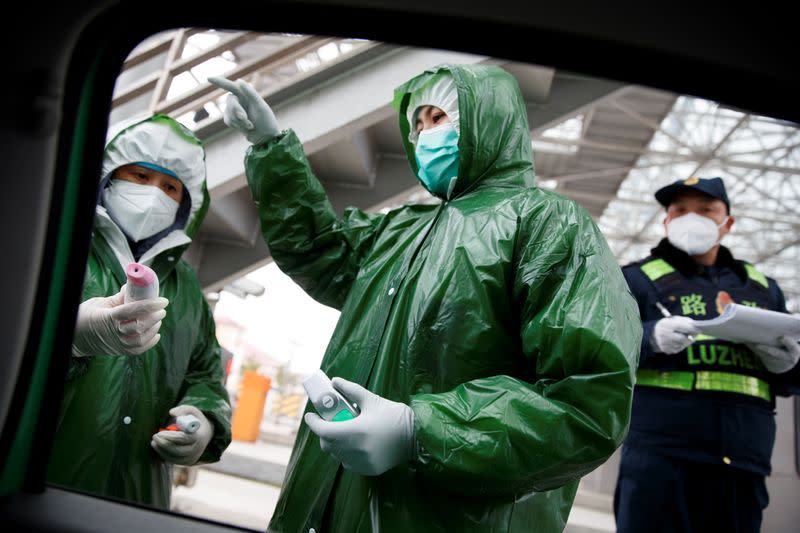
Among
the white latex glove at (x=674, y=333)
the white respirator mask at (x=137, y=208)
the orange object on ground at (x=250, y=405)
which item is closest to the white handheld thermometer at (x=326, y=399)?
the white respirator mask at (x=137, y=208)

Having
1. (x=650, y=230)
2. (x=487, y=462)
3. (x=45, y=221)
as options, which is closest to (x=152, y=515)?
(x=45, y=221)

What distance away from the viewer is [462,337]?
1378 millimetres

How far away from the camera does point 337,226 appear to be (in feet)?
6.48

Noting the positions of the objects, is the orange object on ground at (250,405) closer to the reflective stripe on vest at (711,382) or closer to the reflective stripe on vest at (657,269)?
the reflective stripe on vest at (657,269)

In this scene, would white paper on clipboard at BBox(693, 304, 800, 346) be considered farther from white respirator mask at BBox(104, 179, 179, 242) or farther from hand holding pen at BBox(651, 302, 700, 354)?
white respirator mask at BBox(104, 179, 179, 242)

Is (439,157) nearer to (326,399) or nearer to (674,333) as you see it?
(326,399)

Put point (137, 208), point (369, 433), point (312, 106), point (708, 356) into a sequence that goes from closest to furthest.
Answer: point (369, 433) → point (137, 208) → point (708, 356) → point (312, 106)

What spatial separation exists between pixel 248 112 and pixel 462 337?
39.6 inches

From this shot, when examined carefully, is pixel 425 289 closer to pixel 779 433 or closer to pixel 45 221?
pixel 45 221

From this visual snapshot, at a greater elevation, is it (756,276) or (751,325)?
(756,276)

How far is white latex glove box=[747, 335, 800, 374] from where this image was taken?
2.24m

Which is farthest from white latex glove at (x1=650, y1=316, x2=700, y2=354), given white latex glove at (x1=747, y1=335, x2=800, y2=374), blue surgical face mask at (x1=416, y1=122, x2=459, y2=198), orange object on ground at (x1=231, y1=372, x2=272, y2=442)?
orange object on ground at (x1=231, y1=372, x2=272, y2=442)

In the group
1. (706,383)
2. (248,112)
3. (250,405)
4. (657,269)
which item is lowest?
(706,383)

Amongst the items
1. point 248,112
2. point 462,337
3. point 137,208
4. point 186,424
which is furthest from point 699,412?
point 137,208
